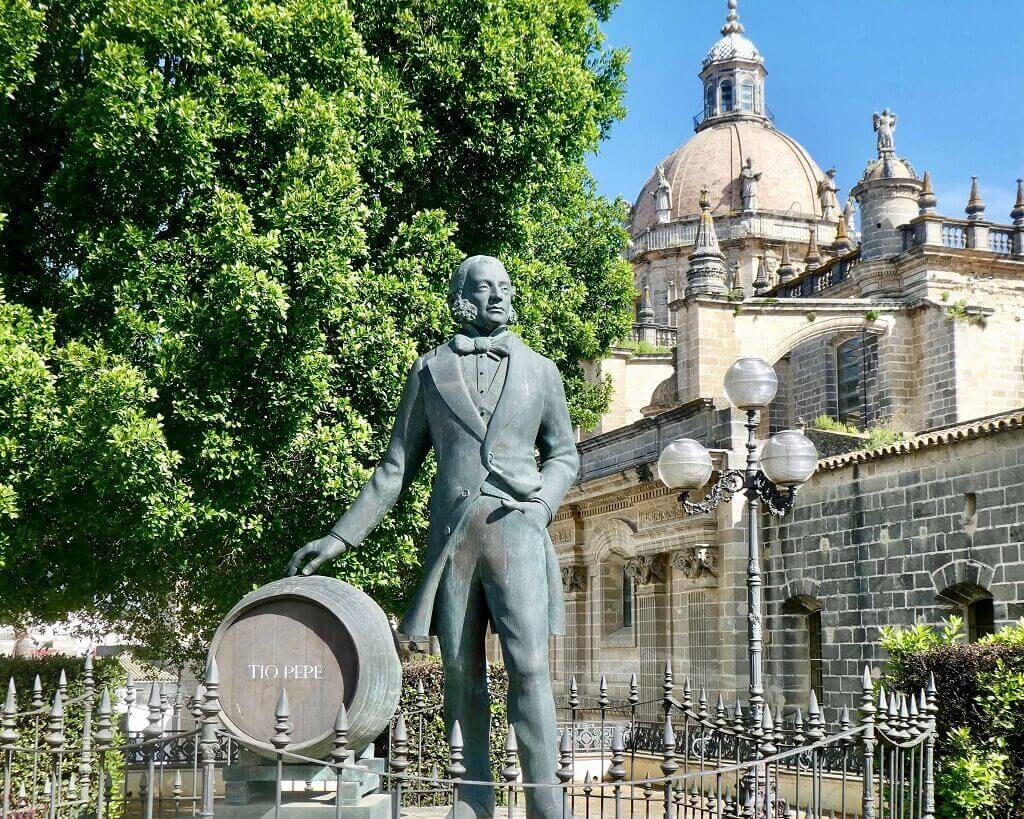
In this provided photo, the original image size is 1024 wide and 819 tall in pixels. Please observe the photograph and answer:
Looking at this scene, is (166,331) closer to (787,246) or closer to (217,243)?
(217,243)

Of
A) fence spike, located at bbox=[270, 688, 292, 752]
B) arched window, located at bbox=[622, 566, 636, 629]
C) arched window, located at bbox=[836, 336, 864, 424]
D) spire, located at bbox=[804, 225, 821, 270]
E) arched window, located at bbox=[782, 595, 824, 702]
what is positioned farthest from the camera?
spire, located at bbox=[804, 225, 821, 270]

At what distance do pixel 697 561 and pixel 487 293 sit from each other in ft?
51.5

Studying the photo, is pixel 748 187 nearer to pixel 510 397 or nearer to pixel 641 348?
pixel 641 348

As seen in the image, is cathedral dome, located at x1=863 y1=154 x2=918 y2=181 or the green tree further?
cathedral dome, located at x1=863 y1=154 x2=918 y2=181

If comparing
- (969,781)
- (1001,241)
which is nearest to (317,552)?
(969,781)

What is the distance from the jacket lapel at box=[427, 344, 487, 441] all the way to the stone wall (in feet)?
36.0

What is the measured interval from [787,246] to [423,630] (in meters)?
51.1

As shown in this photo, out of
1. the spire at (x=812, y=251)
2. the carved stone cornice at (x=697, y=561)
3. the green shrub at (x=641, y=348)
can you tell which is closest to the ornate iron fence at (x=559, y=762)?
the carved stone cornice at (x=697, y=561)

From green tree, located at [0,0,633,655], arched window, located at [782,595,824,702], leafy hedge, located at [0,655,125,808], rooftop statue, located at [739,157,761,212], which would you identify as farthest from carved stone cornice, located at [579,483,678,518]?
rooftop statue, located at [739,157,761,212]

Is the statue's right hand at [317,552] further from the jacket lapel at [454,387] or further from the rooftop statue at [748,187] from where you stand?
the rooftop statue at [748,187]

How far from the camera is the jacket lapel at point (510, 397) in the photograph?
218 inches

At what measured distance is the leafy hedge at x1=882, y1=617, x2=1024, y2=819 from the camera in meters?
7.72

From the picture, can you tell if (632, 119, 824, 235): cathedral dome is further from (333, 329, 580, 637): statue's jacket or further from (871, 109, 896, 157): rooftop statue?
(333, 329, 580, 637): statue's jacket

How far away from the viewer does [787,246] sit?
178 ft
